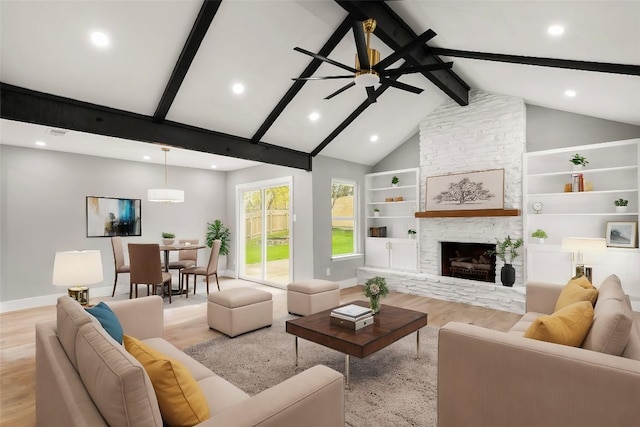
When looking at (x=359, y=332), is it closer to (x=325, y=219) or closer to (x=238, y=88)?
(x=238, y=88)

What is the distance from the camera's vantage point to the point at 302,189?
612cm

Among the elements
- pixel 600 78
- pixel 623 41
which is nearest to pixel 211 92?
pixel 623 41

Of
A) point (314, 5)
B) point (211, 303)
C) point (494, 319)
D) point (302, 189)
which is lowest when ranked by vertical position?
point (494, 319)

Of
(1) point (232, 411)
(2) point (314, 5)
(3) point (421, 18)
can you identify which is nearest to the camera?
(1) point (232, 411)

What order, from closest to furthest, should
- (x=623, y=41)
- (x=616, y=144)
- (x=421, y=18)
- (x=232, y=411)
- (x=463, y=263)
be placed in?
(x=232, y=411)
(x=623, y=41)
(x=421, y=18)
(x=616, y=144)
(x=463, y=263)

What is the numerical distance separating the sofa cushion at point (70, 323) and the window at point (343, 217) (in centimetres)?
489

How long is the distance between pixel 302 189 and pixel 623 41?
453 cm

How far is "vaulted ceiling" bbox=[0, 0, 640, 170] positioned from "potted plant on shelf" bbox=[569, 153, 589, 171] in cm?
60

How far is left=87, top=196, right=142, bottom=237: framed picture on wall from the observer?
5.82 metres

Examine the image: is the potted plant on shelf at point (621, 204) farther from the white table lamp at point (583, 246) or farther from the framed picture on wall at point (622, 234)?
the white table lamp at point (583, 246)

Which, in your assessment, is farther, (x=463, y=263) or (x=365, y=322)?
(x=463, y=263)

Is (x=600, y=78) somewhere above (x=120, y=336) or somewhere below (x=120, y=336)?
above

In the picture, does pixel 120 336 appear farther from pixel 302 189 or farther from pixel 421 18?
pixel 302 189

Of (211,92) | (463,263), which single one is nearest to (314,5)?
(211,92)
